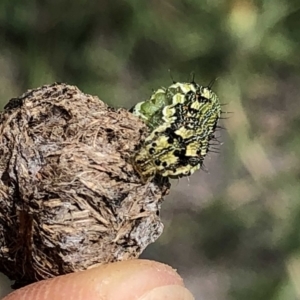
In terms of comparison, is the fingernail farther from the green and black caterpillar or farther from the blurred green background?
the blurred green background

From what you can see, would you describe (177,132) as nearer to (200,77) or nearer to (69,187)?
(69,187)

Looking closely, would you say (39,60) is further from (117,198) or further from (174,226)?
(117,198)

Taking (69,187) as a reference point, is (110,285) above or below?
below

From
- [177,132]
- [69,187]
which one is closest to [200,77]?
[177,132]

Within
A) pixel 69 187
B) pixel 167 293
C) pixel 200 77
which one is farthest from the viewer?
pixel 200 77

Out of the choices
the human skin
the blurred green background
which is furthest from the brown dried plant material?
the blurred green background
